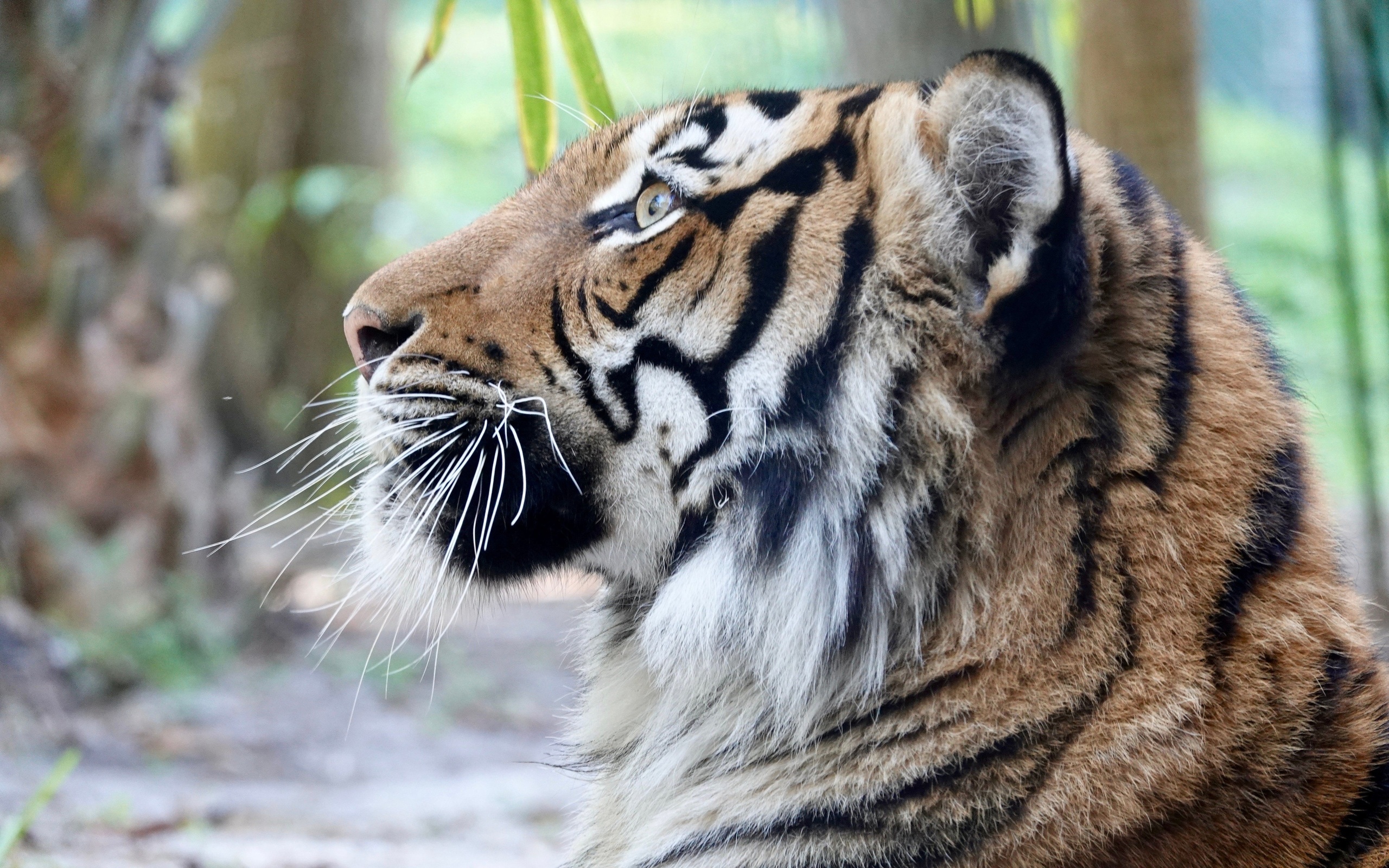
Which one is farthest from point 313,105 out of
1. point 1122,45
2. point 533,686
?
point 1122,45

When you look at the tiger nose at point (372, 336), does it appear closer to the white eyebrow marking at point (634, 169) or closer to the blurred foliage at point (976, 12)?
the white eyebrow marking at point (634, 169)

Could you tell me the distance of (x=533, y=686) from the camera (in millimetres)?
6250

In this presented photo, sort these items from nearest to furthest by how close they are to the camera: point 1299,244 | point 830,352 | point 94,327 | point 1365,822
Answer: point 1365,822
point 830,352
point 94,327
point 1299,244

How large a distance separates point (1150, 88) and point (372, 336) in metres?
2.57

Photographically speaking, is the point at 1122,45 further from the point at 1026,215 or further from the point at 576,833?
the point at 576,833

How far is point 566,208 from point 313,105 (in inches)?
282

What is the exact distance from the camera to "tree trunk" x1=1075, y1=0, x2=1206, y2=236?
3.61 m

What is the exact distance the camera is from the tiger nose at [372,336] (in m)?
2.03

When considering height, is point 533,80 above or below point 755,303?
above

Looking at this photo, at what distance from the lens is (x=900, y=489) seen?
1740 millimetres

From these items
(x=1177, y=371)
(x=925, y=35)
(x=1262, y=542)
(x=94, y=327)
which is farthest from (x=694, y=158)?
(x=94, y=327)

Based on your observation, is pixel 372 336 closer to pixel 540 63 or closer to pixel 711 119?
pixel 711 119

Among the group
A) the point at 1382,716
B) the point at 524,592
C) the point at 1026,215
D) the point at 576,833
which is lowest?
the point at 576,833

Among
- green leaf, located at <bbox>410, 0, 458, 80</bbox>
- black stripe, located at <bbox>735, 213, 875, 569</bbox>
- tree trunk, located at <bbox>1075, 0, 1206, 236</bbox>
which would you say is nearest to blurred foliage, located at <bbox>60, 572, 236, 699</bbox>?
green leaf, located at <bbox>410, 0, 458, 80</bbox>
